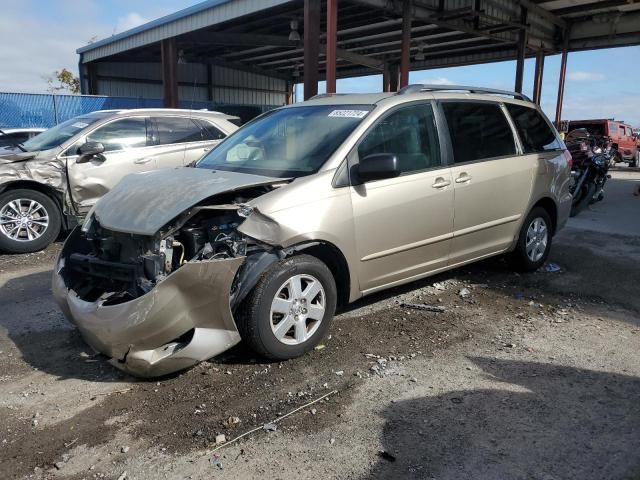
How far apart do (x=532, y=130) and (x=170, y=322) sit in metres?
4.37

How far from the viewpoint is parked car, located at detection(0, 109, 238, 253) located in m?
6.58

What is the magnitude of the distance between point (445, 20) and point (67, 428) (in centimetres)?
1556

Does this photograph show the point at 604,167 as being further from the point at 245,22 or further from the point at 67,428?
the point at 245,22

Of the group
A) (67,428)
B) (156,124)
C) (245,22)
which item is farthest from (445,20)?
(67,428)

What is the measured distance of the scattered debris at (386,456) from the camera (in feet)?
8.48

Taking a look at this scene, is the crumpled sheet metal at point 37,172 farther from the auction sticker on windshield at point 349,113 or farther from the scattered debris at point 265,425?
the scattered debris at point 265,425

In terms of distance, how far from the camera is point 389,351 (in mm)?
3812

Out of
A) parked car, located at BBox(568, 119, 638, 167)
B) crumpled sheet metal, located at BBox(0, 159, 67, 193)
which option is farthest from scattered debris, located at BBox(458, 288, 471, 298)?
parked car, located at BBox(568, 119, 638, 167)

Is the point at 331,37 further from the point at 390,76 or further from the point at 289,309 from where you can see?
the point at 390,76

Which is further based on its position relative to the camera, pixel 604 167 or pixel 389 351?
pixel 604 167

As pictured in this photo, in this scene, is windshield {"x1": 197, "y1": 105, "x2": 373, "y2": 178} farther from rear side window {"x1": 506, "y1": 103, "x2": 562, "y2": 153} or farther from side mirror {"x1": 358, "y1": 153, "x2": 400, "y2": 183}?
rear side window {"x1": 506, "y1": 103, "x2": 562, "y2": 153}

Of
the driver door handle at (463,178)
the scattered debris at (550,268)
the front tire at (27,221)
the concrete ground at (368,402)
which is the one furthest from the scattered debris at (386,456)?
the front tire at (27,221)

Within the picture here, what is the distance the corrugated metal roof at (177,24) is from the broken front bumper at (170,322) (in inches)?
442

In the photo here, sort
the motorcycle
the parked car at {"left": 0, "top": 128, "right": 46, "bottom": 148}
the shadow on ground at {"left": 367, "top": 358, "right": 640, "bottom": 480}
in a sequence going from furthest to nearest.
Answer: the parked car at {"left": 0, "top": 128, "right": 46, "bottom": 148} < the motorcycle < the shadow on ground at {"left": 367, "top": 358, "right": 640, "bottom": 480}
